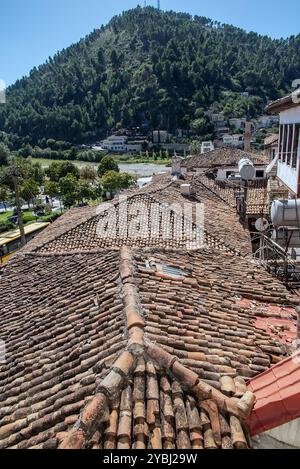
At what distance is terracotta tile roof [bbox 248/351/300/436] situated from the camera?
11.9 feet

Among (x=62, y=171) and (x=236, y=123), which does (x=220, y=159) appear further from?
(x=236, y=123)

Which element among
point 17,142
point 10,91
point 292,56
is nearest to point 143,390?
point 17,142

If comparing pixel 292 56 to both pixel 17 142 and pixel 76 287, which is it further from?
pixel 76 287

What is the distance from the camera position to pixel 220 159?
31.9 metres

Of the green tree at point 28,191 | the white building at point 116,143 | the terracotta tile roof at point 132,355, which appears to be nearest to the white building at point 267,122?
the white building at point 116,143

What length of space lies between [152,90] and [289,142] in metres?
142

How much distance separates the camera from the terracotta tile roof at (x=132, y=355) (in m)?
3.66

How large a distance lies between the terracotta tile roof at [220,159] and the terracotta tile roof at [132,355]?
23.7 meters

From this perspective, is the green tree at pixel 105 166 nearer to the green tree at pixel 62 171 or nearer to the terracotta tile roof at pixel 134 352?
the green tree at pixel 62 171

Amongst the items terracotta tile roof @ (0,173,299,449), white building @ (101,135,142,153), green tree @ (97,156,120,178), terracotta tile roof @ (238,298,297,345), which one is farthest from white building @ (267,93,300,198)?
white building @ (101,135,142,153)

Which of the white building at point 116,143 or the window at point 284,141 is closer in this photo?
the window at point 284,141

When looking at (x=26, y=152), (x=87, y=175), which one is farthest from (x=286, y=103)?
(x=26, y=152)

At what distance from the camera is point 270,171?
51.6ft

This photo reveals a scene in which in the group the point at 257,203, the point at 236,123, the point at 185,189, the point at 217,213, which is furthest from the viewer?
the point at 236,123
